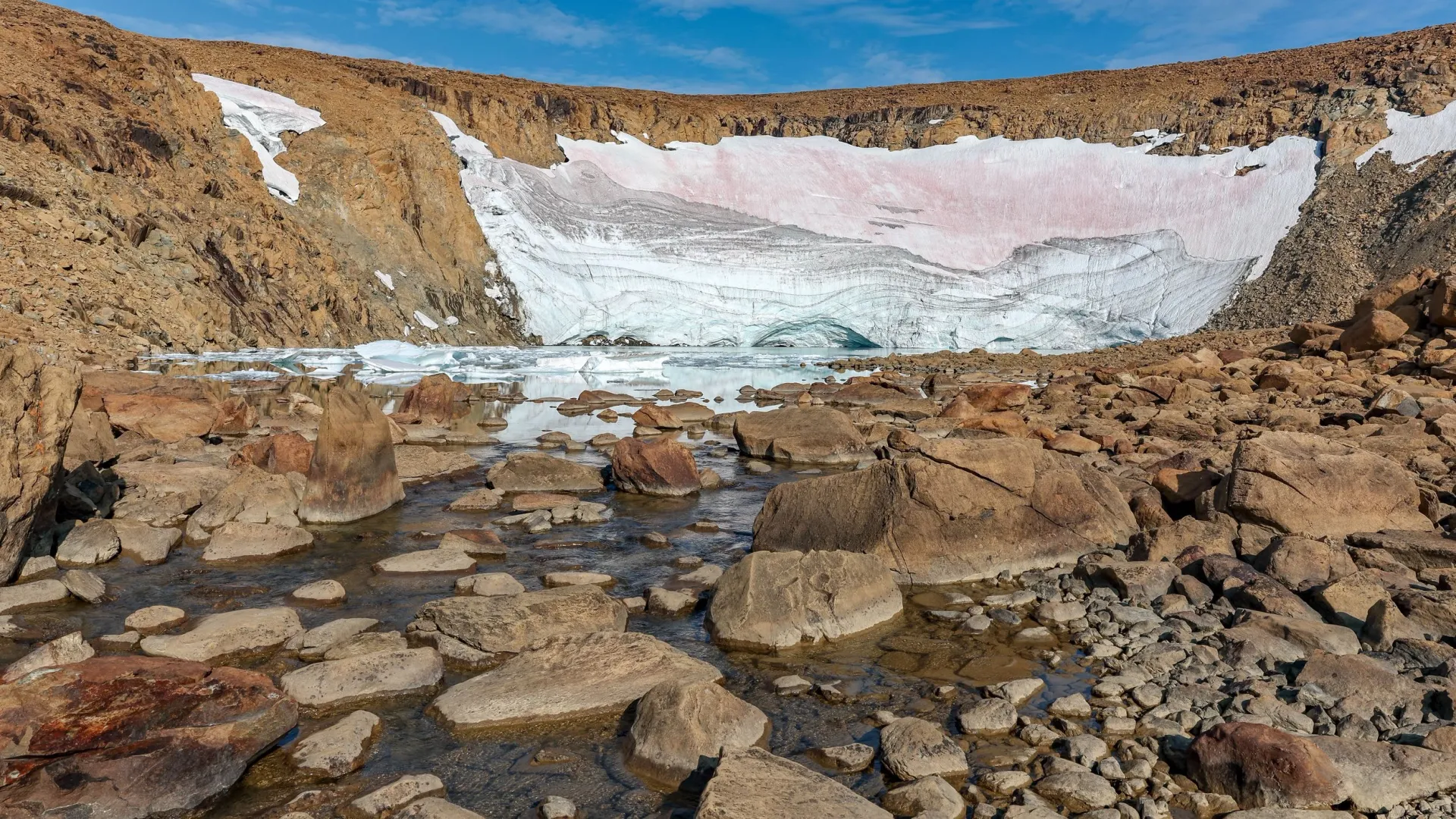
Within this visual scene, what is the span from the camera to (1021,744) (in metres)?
4.30

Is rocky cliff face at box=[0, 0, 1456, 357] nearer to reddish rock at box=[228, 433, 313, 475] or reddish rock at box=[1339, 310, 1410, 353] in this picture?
reddish rock at box=[228, 433, 313, 475]

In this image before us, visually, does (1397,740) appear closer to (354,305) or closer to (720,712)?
(720,712)

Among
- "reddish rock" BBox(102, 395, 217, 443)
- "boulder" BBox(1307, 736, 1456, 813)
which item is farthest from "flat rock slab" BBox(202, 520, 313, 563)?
"boulder" BBox(1307, 736, 1456, 813)

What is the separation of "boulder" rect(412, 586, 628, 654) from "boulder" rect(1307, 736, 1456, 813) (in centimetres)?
375

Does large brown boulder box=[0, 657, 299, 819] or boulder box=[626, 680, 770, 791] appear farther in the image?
boulder box=[626, 680, 770, 791]

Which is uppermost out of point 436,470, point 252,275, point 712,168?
point 712,168

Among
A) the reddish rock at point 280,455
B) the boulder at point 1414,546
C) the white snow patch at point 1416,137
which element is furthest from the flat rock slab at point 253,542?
the white snow patch at point 1416,137

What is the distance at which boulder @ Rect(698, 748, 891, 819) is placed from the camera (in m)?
3.40

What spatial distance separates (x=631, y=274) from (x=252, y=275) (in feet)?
47.7

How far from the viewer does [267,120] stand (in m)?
34.4

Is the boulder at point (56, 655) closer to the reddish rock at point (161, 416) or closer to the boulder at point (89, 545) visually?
the boulder at point (89, 545)

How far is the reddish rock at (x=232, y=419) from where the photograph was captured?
42.1 ft

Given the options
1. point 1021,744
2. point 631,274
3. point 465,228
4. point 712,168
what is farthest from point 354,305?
point 1021,744

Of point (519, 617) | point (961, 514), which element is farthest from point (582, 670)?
point (961, 514)
